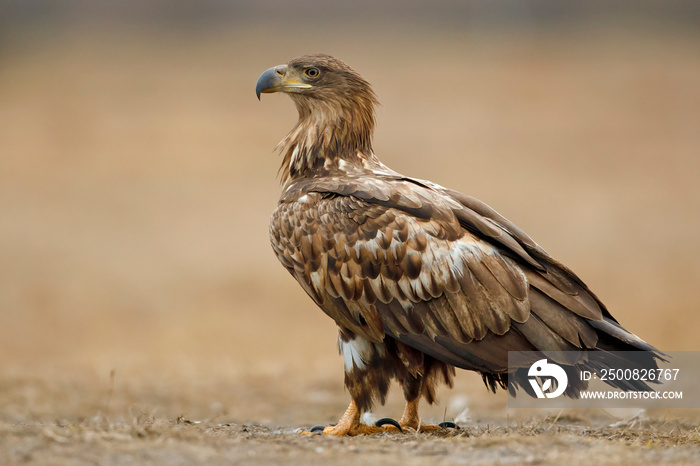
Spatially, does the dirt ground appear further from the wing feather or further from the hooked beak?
the hooked beak

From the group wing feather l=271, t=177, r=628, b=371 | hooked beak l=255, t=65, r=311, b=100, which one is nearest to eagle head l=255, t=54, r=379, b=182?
hooked beak l=255, t=65, r=311, b=100

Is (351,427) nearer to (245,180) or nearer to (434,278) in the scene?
(434,278)

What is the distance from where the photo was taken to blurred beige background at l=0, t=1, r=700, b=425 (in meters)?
13.6

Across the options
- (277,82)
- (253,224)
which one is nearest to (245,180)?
(253,224)

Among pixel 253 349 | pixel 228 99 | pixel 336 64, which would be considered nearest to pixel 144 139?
pixel 228 99

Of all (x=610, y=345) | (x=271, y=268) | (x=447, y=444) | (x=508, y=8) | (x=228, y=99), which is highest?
(x=508, y=8)

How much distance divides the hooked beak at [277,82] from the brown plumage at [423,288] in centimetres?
105

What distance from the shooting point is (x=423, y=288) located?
5.62m

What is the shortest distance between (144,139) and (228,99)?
386 centimetres

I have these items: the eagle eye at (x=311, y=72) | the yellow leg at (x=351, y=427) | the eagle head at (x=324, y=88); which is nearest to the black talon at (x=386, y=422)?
the yellow leg at (x=351, y=427)

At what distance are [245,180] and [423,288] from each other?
1905cm

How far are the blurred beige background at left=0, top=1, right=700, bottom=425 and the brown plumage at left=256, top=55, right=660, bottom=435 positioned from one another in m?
2.90

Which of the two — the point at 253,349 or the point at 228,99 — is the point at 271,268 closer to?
the point at 253,349

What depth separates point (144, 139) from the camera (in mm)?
26953
